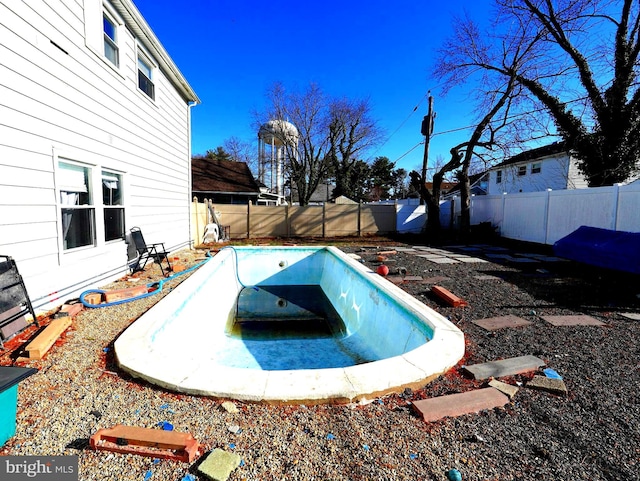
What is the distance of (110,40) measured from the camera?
5.06 m

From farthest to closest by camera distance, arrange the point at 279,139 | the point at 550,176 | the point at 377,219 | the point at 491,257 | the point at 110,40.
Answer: the point at 279,139 < the point at 550,176 < the point at 377,219 < the point at 491,257 < the point at 110,40

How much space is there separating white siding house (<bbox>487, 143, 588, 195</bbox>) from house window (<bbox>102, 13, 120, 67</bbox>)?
1697cm

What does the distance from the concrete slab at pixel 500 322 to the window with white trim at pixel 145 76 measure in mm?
7182

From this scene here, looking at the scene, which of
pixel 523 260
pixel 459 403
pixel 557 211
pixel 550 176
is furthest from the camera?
pixel 550 176

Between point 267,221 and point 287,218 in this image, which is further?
point 287,218

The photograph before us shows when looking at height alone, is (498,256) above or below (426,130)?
below

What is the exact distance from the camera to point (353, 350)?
4.60m

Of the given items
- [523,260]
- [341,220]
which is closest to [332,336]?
[523,260]

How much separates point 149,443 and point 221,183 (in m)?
18.4

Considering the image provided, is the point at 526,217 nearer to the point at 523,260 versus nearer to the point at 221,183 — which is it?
the point at 523,260

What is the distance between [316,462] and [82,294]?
3.95 m

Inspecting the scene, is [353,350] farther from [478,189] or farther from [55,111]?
[478,189]

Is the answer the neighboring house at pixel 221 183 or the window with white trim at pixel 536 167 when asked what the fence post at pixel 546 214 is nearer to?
the window with white trim at pixel 536 167

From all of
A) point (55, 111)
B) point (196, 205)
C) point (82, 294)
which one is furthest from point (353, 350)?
point (196, 205)
